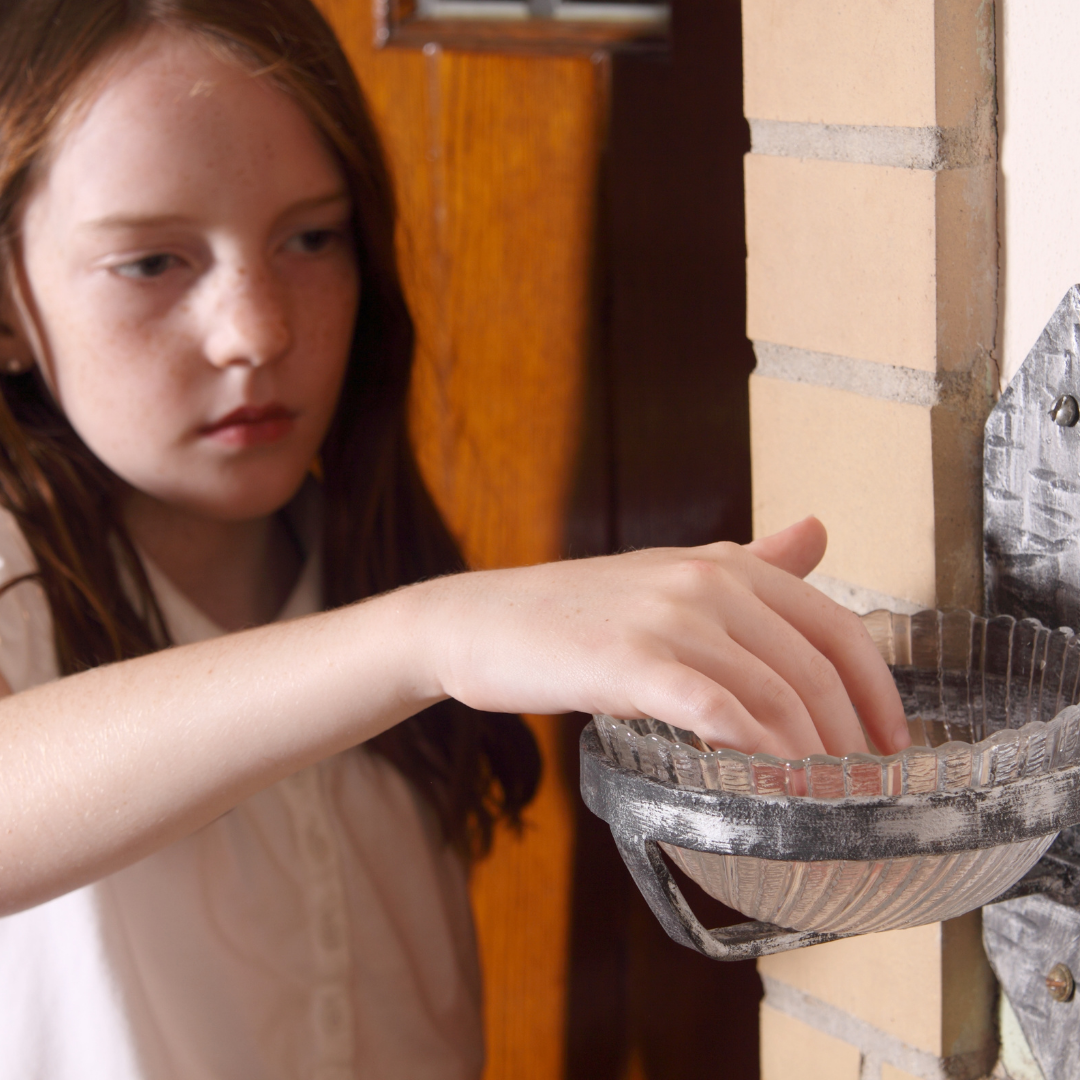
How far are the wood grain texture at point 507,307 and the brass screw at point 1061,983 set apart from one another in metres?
0.65

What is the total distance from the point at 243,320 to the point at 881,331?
1.41 ft

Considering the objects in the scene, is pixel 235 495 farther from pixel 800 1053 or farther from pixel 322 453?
pixel 800 1053

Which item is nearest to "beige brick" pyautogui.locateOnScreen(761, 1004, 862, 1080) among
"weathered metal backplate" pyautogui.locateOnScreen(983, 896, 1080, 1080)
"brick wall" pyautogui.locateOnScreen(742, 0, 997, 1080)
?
"brick wall" pyautogui.locateOnScreen(742, 0, 997, 1080)

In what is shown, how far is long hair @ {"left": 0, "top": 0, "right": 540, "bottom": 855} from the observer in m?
0.82

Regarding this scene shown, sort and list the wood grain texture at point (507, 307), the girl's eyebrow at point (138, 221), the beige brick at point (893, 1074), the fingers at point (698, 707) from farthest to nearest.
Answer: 1. the wood grain texture at point (507, 307)
2. the girl's eyebrow at point (138, 221)
3. the beige brick at point (893, 1074)
4. the fingers at point (698, 707)

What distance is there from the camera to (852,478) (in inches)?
23.0

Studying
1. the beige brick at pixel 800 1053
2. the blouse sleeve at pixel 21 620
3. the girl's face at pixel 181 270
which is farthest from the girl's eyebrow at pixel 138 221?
the beige brick at pixel 800 1053

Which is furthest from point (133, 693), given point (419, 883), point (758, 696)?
point (419, 883)

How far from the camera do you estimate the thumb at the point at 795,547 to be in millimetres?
489

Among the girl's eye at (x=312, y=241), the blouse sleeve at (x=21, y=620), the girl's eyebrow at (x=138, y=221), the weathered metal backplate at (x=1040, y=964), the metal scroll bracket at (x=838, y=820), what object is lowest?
the weathered metal backplate at (x=1040, y=964)

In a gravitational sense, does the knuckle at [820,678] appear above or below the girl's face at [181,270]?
below

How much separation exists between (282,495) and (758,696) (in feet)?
1.86

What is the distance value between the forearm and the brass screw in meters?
0.29

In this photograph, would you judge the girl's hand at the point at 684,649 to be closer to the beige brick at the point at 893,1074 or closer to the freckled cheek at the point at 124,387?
the beige brick at the point at 893,1074
